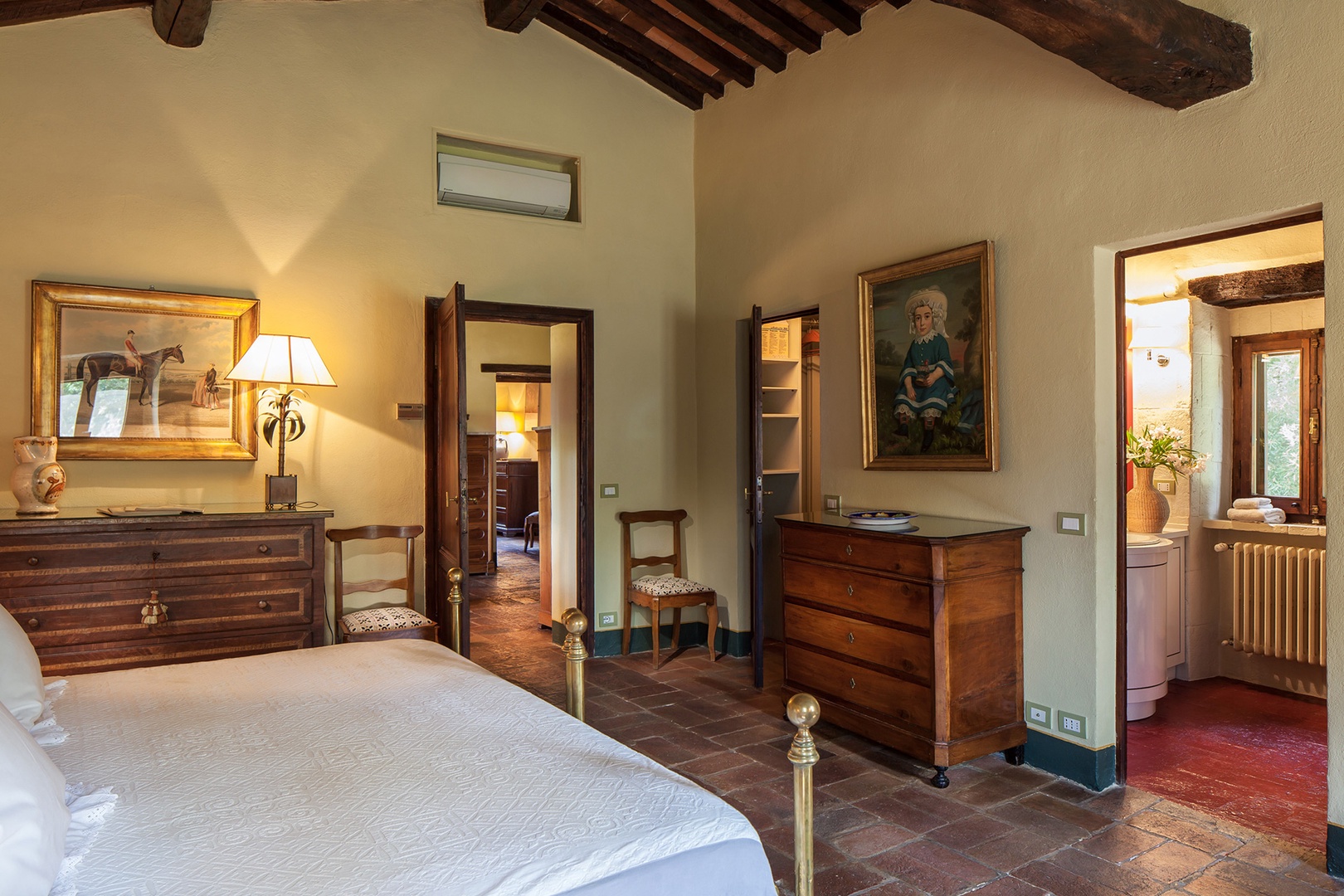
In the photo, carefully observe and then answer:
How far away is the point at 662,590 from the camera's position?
17.9 feet

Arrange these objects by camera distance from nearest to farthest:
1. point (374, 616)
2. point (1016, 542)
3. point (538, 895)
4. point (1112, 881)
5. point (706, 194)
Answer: point (538, 895) → point (1112, 881) → point (1016, 542) → point (374, 616) → point (706, 194)

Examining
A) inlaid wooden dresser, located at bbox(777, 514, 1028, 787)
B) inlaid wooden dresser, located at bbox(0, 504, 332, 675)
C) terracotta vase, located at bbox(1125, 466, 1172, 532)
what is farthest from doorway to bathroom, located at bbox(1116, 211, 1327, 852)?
inlaid wooden dresser, located at bbox(0, 504, 332, 675)

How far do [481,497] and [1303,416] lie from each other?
299 inches

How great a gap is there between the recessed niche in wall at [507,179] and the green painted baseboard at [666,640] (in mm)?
2859

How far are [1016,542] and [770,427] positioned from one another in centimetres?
280

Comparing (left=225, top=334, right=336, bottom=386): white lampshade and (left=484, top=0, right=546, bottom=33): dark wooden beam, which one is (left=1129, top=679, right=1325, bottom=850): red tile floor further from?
(left=484, top=0, right=546, bottom=33): dark wooden beam

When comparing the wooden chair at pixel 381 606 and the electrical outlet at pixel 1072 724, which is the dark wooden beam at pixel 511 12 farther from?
the electrical outlet at pixel 1072 724

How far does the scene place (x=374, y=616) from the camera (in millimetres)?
4559

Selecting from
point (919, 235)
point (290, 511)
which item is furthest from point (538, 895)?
point (919, 235)

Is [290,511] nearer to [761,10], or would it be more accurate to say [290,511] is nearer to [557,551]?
[557,551]

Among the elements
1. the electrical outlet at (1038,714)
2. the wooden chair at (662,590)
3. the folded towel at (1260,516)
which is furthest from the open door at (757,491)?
the folded towel at (1260,516)

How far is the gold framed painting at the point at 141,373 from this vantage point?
4.21 m

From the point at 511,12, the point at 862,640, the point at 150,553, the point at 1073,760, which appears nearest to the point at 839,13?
the point at 511,12

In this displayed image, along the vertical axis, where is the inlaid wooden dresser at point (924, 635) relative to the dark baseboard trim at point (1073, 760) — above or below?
above
